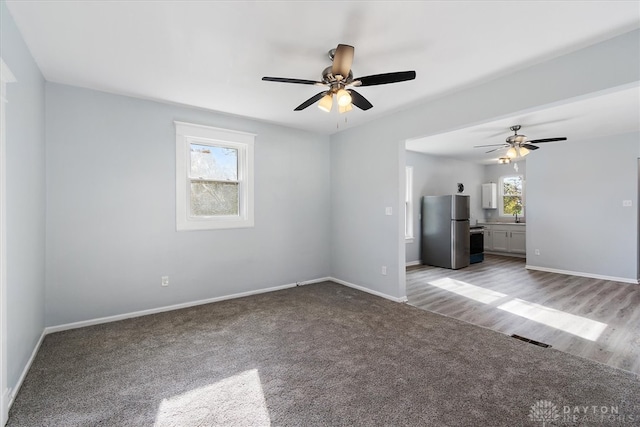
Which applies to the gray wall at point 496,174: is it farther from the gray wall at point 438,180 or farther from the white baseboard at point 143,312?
the white baseboard at point 143,312

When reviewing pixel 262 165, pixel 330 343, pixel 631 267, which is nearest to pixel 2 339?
pixel 330 343

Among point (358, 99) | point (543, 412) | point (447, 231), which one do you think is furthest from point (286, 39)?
point (447, 231)

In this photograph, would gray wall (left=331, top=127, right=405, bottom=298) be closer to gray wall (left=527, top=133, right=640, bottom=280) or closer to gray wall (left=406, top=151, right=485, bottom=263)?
gray wall (left=406, top=151, right=485, bottom=263)

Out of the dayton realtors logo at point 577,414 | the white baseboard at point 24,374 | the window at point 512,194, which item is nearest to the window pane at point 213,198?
the white baseboard at point 24,374

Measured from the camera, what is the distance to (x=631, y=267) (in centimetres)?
499

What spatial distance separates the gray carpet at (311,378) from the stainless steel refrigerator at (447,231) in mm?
3150

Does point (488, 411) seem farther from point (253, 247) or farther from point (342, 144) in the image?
point (342, 144)

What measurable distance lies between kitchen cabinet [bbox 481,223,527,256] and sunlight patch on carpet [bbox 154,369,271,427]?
→ 752 cm

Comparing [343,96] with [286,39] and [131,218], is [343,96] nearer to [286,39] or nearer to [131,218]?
[286,39]

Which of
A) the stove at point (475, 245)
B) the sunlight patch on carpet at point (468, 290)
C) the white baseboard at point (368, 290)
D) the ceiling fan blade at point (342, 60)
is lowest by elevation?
the sunlight patch on carpet at point (468, 290)

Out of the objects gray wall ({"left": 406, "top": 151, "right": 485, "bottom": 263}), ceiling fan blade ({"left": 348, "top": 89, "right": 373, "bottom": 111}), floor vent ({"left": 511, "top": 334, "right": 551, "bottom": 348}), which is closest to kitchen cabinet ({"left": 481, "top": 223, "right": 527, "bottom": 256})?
gray wall ({"left": 406, "top": 151, "right": 485, "bottom": 263})

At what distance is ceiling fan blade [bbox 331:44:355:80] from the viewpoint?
2.02 metres

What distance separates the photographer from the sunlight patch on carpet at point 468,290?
412 cm

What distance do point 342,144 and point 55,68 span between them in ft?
11.9
